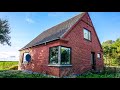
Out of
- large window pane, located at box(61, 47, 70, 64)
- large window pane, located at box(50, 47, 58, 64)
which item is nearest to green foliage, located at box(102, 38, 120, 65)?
large window pane, located at box(61, 47, 70, 64)

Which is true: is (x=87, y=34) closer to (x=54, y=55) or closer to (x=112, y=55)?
(x=112, y=55)

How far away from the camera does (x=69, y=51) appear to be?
9.40m

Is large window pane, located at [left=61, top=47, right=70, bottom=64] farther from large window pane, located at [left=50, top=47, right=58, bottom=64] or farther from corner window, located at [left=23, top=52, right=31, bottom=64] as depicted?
corner window, located at [left=23, top=52, right=31, bottom=64]

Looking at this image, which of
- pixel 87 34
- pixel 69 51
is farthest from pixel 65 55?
pixel 87 34

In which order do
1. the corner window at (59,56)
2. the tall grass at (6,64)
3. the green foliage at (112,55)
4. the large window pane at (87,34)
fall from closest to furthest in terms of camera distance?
1. the corner window at (59,56)
2. the large window pane at (87,34)
3. the green foliage at (112,55)
4. the tall grass at (6,64)

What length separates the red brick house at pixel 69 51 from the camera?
29.4 feet

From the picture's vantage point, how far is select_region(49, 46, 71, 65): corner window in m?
8.71

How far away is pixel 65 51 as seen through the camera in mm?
9094

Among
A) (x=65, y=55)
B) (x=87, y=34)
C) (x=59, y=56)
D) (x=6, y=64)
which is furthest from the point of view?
(x=6, y=64)

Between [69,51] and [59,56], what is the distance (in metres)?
0.99

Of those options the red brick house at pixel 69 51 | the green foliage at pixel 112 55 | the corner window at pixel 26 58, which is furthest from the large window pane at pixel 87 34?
the corner window at pixel 26 58

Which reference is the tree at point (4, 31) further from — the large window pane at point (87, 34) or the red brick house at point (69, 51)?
the large window pane at point (87, 34)

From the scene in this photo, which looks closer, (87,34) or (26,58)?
(87,34)
